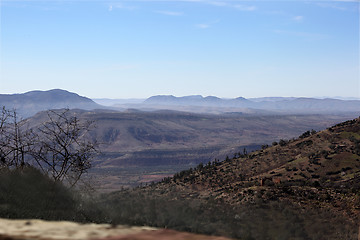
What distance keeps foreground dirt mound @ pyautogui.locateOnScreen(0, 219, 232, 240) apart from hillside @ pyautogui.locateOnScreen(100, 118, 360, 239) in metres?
3.93

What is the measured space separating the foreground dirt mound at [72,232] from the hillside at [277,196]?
3.93 metres

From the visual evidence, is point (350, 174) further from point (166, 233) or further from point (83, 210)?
point (166, 233)

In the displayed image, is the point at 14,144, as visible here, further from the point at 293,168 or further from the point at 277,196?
the point at 293,168

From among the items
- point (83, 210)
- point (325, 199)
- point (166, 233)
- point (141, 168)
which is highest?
point (166, 233)

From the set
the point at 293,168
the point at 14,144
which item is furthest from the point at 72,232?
the point at 293,168

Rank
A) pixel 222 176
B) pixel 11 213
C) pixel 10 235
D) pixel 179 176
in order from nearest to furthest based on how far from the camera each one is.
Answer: pixel 10 235 < pixel 11 213 < pixel 222 176 < pixel 179 176

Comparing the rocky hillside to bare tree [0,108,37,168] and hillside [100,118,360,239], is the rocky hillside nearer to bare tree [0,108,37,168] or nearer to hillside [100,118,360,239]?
hillside [100,118,360,239]

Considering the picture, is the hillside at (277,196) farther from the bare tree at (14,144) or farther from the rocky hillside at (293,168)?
the bare tree at (14,144)

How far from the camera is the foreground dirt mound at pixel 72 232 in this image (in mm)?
2779

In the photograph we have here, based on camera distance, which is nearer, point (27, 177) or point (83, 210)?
point (83, 210)

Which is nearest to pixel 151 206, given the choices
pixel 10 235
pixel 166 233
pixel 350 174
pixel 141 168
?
pixel 166 233

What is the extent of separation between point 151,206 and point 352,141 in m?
42.6

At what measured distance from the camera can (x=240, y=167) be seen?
4709cm

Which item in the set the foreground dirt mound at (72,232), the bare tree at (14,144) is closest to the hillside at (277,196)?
the bare tree at (14,144)
